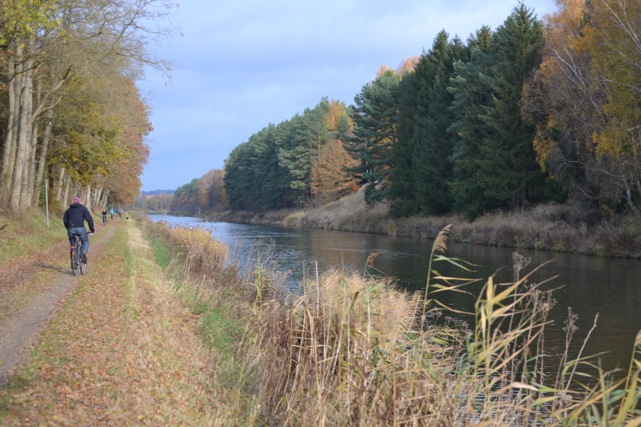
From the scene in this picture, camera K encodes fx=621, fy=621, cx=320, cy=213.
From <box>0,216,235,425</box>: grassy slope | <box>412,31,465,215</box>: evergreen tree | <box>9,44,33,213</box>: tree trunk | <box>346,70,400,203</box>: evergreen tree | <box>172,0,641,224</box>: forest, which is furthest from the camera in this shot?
<box>346,70,400,203</box>: evergreen tree

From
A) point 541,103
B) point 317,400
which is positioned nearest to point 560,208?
point 541,103

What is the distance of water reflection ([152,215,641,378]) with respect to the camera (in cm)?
1294

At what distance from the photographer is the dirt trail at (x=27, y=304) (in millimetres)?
7945

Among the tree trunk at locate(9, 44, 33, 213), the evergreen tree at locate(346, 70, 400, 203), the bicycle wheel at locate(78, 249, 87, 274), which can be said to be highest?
the evergreen tree at locate(346, 70, 400, 203)

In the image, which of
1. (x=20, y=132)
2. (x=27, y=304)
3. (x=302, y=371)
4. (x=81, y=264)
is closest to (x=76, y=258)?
(x=81, y=264)

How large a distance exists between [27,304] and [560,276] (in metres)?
17.4

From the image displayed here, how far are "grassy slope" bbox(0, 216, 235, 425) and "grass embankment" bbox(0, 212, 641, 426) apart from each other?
0.9 inches

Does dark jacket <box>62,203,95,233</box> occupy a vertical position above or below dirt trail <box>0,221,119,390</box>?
above

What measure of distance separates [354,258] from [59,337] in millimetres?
20323

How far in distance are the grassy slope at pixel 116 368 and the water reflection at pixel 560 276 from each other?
7.71 feet

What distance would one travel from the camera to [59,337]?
883 cm

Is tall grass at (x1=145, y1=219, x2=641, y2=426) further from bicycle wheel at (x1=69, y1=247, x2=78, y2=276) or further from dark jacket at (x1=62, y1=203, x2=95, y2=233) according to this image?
dark jacket at (x1=62, y1=203, x2=95, y2=233)

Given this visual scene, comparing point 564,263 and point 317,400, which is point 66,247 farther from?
point 564,263

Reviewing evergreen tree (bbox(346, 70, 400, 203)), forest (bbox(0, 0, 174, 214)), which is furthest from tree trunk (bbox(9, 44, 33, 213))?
evergreen tree (bbox(346, 70, 400, 203))
